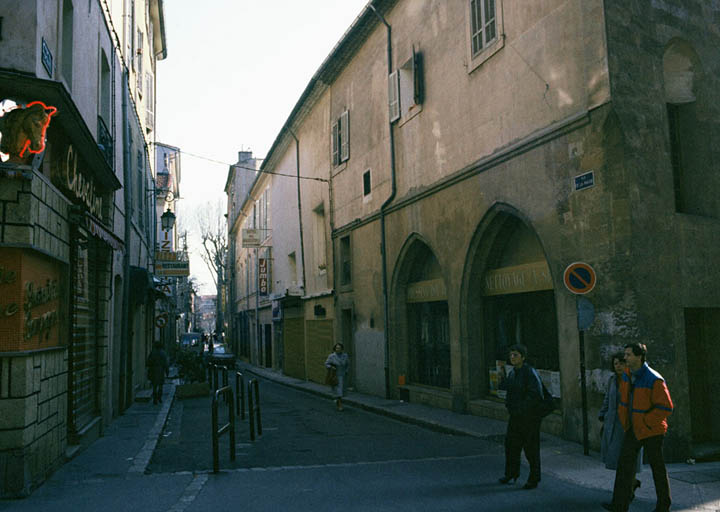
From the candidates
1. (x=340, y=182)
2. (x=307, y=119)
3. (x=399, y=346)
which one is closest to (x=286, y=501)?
(x=399, y=346)

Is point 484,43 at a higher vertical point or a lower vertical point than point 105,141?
higher

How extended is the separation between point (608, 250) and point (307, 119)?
18220 mm

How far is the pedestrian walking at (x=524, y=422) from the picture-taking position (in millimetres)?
7520

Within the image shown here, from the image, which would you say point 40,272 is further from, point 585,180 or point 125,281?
point 125,281

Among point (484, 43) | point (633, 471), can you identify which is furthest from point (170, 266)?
point (633, 471)

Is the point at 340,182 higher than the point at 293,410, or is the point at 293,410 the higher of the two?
the point at 340,182

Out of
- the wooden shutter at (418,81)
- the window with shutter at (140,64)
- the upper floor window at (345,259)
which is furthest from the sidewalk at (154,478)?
the window with shutter at (140,64)

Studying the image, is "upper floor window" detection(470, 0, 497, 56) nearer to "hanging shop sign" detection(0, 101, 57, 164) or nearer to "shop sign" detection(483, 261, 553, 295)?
"shop sign" detection(483, 261, 553, 295)

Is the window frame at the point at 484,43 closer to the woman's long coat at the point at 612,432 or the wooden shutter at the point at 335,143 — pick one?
the woman's long coat at the point at 612,432

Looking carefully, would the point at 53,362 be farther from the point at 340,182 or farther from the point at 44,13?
the point at 340,182

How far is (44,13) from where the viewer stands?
25.0 ft

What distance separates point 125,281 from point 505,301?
28.0 feet

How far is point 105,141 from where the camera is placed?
1198 centimetres

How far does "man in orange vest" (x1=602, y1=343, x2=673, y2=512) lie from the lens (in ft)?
20.4
